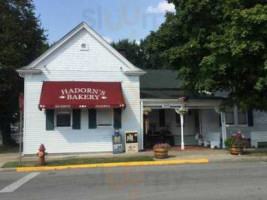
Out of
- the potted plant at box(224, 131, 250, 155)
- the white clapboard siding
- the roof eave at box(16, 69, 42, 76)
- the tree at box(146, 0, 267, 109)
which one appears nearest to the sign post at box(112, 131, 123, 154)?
the white clapboard siding

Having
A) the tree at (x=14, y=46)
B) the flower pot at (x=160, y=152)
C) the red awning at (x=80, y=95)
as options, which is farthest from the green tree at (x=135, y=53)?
the flower pot at (x=160, y=152)

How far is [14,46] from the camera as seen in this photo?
103ft

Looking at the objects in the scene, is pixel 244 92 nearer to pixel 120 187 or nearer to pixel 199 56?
pixel 199 56

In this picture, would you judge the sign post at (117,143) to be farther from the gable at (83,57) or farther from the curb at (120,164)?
the curb at (120,164)

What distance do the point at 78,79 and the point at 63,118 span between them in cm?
242

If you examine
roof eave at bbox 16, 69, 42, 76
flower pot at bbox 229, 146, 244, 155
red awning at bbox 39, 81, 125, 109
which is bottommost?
flower pot at bbox 229, 146, 244, 155

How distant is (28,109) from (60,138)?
2.42 meters

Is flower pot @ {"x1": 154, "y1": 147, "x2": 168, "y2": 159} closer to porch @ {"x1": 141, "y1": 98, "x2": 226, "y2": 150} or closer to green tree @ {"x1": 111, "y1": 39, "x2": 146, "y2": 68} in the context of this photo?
porch @ {"x1": 141, "y1": 98, "x2": 226, "y2": 150}

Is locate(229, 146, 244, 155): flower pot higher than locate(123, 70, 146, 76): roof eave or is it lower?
lower

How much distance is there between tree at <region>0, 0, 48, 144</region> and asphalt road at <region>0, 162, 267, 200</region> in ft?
48.8

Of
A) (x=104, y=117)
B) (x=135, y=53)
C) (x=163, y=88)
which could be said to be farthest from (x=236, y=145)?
(x=135, y=53)

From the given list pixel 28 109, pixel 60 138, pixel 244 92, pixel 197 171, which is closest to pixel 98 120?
pixel 60 138

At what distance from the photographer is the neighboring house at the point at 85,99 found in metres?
23.8

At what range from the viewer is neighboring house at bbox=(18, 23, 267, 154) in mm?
23750
